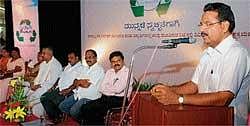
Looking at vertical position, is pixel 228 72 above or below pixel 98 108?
above

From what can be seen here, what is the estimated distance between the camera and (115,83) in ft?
13.6

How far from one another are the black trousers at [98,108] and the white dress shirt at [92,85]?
170mm

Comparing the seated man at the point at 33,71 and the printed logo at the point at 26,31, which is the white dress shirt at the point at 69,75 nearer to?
the seated man at the point at 33,71

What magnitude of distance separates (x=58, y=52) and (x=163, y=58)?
1903 mm

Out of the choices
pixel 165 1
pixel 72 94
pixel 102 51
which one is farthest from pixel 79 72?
pixel 165 1

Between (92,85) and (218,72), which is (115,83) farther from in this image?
(218,72)

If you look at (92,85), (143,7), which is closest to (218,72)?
(92,85)

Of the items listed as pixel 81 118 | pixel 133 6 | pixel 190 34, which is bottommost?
pixel 81 118

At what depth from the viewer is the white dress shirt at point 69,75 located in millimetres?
4672

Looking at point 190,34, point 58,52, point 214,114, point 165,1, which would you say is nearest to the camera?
point 214,114

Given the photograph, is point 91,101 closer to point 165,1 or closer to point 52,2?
point 165,1

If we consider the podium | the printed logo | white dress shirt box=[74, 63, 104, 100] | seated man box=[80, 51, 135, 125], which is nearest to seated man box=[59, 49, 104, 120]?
white dress shirt box=[74, 63, 104, 100]

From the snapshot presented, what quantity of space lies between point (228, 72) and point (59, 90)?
3384 millimetres

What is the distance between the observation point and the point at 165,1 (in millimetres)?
4480
